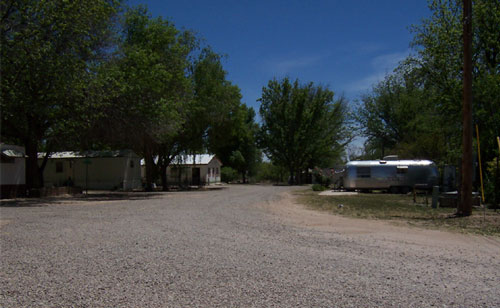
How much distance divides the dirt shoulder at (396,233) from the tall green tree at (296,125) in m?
39.6

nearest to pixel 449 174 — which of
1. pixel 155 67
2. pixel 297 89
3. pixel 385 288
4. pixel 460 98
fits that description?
pixel 460 98

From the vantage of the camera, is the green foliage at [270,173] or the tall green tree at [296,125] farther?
the green foliage at [270,173]

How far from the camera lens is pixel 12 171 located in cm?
2212

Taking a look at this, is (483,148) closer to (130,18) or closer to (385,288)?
(385,288)

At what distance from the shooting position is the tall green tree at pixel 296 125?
52.4 meters

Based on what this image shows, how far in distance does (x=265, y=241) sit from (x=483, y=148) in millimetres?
17178

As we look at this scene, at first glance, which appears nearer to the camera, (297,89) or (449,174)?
(449,174)

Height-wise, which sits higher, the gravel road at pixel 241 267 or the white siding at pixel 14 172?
the white siding at pixel 14 172

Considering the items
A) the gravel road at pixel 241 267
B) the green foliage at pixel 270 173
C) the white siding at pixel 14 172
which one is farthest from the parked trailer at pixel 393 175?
the green foliage at pixel 270 173

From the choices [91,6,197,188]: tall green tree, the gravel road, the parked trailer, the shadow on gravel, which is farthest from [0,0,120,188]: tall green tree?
the parked trailer

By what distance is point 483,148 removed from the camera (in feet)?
70.4

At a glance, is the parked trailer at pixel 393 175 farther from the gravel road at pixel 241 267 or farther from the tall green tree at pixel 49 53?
the gravel road at pixel 241 267

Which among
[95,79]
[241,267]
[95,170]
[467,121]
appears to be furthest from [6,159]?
[467,121]

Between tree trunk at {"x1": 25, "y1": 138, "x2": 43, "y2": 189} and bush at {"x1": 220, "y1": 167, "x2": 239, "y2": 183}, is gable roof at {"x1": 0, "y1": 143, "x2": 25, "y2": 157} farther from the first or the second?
bush at {"x1": 220, "y1": 167, "x2": 239, "y2": 183}
